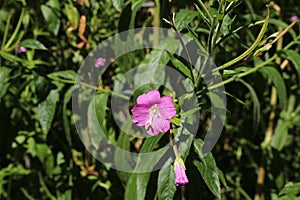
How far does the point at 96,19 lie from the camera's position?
1481 mm

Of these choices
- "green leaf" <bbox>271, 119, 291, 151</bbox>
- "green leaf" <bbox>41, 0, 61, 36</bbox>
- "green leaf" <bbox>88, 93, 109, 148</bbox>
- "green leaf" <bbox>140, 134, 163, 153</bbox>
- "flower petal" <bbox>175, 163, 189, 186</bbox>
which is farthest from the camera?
"green leaf" <bbox>271, 119, 291, 151</bbox>

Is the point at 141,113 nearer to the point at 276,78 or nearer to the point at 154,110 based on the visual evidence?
the point at 154,110

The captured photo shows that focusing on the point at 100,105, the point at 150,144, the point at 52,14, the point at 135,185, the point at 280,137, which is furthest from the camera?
the point at 280,137

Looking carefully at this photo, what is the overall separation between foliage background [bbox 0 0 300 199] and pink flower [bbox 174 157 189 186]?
0.82 feet

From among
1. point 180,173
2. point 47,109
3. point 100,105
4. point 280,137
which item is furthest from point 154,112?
point 280,137

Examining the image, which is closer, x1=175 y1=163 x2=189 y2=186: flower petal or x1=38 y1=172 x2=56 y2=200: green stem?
x1=175 y1=163 x2=189 y2=186: flower petal

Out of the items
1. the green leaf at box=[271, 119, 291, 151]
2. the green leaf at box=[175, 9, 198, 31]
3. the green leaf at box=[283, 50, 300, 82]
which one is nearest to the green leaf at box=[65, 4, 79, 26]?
the green leaf at box=[175, 9, 198, 31]

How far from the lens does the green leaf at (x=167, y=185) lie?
89cm

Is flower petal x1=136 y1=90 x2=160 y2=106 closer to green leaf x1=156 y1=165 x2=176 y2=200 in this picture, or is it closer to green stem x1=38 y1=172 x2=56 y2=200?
green leaf x1=156 y1=165 x2=176 y2=200

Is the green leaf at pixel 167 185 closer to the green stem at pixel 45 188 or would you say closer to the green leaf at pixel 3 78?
the green leaf at pixel 3 78

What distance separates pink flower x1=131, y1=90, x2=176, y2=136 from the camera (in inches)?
33.2

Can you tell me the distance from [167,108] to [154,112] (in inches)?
1.1

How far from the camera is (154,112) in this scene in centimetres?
86


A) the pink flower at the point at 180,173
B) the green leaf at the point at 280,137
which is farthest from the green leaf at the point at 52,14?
the green leaf at the point at 280,137
